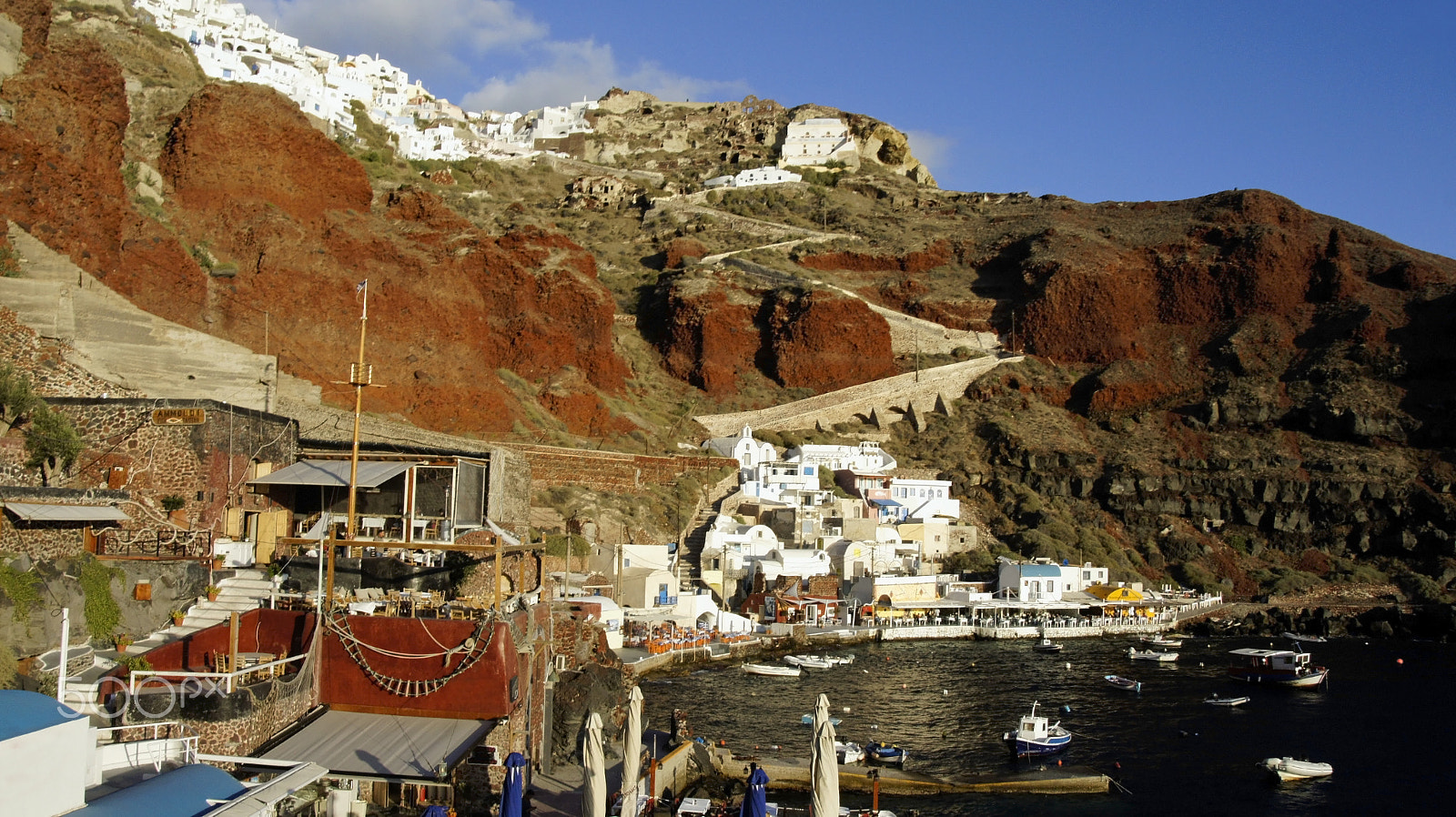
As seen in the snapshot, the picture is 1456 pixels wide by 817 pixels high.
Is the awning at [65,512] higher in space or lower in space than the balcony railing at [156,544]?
higher

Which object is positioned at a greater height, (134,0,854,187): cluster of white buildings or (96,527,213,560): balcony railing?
(134,0,854,187): cluster of white buildings

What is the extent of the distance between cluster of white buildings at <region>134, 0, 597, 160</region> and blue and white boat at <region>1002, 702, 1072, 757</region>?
164ft

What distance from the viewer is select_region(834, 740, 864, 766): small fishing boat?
2436 cm

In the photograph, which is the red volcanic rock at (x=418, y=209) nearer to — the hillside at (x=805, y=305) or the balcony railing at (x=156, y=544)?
the hillside at (x=805, y=305)

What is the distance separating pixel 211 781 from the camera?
38.0 feet

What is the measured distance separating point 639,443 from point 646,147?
7023 cm

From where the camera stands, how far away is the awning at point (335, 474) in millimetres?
20516

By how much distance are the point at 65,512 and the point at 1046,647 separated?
122ft

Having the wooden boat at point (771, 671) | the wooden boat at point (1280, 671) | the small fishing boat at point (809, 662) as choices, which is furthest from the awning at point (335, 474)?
the wooden boat at point (1280, 671)

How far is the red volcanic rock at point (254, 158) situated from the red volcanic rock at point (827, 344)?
29.6 m

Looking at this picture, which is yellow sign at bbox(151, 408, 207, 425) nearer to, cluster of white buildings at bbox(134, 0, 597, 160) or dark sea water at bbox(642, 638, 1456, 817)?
dark sea water at bbox(642, 638, 1456, 817)

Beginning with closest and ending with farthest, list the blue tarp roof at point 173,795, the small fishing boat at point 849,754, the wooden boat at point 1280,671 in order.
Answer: the blue tarp roof at point 173,795, the small fishing boat at point 849,754, the wooden boat at point 1280,671

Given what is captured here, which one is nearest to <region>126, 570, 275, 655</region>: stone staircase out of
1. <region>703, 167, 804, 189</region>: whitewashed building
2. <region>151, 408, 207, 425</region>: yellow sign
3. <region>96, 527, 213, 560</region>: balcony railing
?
<region>96, 527, 213, 560</region>: balcony railing

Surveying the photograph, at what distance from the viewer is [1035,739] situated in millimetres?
26672
